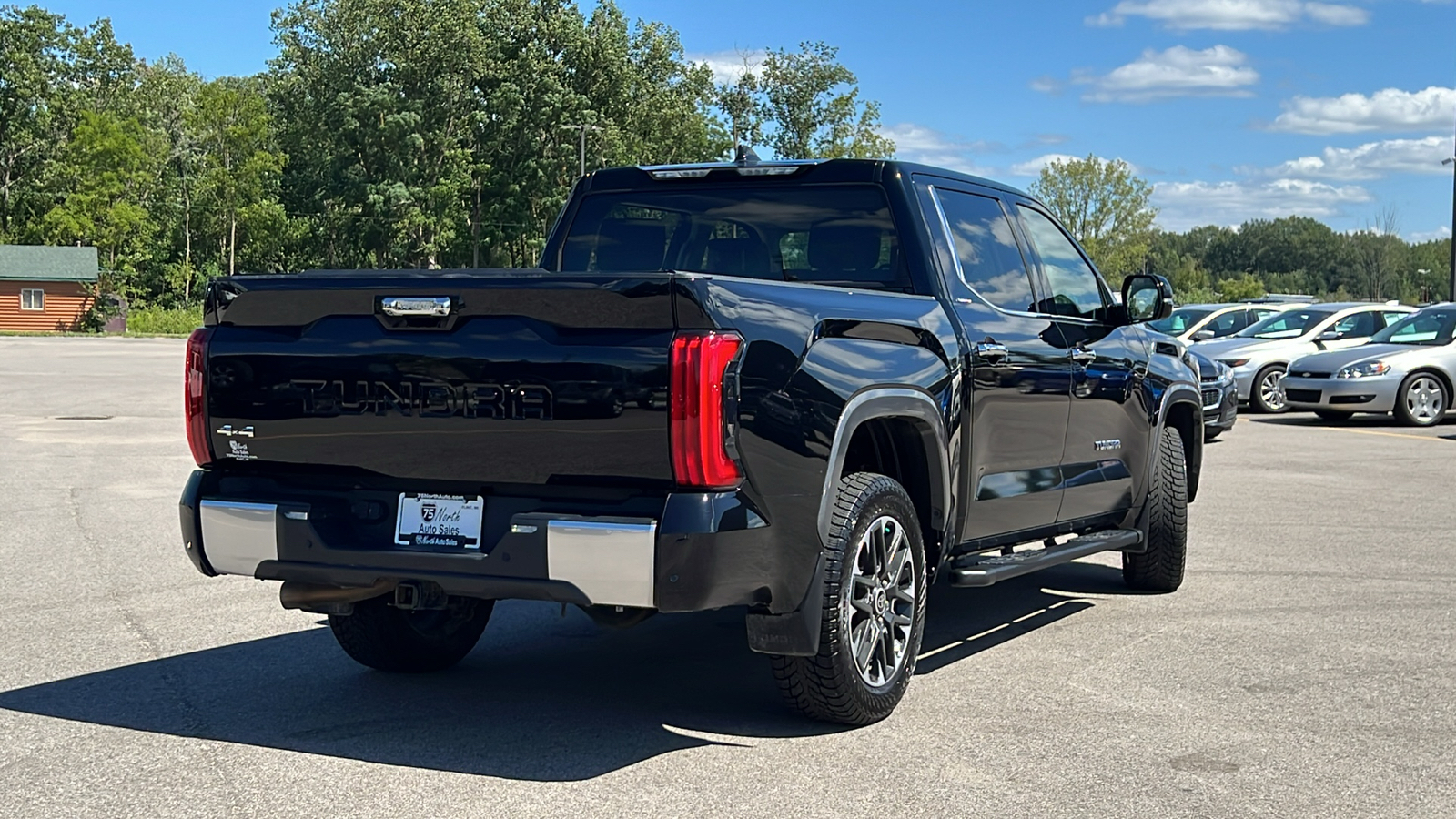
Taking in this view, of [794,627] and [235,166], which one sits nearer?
[794,627]

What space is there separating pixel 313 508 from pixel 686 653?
213 cm

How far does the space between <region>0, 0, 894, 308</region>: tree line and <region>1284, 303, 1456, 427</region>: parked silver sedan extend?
175 feet

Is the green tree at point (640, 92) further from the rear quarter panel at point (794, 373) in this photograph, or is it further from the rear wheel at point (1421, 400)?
the rear quarter panel at point (794, 373)

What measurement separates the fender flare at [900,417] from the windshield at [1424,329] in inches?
698

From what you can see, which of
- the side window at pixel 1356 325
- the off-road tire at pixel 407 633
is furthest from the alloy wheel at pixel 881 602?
the side window at pixel 1356 325

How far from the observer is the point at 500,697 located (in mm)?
5891

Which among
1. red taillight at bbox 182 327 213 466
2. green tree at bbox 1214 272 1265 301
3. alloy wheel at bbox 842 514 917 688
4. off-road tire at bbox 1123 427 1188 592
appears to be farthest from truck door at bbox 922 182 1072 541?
green tree at bbox 1214 272 1265 301

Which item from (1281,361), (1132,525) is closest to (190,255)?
(1281,361)

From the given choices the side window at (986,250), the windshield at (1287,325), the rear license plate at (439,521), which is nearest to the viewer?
the rear license plate at (439,521)

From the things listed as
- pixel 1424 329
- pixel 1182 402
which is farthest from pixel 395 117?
pixel 1182 402

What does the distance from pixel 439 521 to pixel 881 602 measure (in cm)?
160

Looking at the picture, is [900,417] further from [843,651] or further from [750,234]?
[750,234]

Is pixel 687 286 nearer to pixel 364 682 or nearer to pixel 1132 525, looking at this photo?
pixel 364 682

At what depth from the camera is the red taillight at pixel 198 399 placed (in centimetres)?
533
